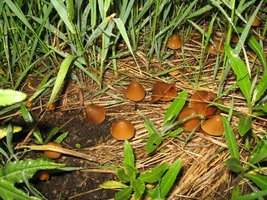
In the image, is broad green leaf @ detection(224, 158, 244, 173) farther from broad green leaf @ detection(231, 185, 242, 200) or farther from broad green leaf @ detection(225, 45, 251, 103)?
broad green leaf @ detection(225, 45, 251, 103)

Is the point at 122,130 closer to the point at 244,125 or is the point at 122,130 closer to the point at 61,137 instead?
the point at 61,137

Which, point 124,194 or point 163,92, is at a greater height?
point 163,92

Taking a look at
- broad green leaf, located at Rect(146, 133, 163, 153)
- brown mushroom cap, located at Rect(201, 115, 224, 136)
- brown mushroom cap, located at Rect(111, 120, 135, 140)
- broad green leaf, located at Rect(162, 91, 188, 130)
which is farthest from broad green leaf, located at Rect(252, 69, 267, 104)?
brown mushroom cap, located at Rect(111, 120, 135, 140)

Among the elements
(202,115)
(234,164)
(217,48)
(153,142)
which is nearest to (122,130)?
(153,142)

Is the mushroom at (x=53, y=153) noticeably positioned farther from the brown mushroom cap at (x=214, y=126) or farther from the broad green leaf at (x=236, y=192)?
the broad green leaf at (x=236, y=192)

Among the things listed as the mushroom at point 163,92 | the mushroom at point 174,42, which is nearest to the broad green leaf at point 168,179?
the mushroom at point 163,92
